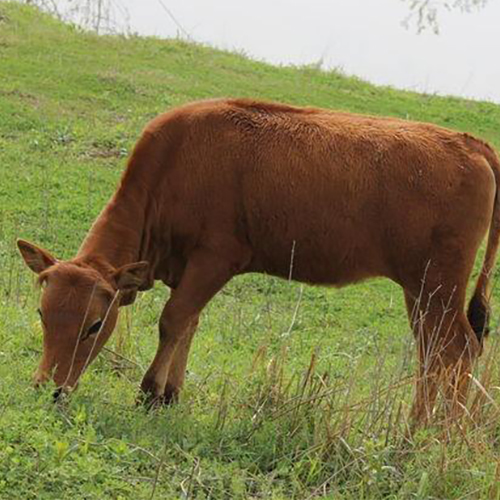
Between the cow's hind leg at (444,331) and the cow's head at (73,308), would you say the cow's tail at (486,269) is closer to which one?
the cow's hind leg at (444,331)

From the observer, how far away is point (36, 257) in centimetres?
664

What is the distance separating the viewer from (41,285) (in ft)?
21.5

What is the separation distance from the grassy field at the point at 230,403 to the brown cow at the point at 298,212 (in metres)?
0.34

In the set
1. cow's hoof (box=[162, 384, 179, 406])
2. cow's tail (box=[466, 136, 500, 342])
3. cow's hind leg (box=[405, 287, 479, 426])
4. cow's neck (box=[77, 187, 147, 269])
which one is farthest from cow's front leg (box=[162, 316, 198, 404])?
cow's tail (box=[466, 136, 500, 342])

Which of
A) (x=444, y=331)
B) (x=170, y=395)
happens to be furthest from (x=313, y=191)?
(x=170, y=395)

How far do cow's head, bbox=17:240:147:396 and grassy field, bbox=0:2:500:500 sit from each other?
0.18 metres

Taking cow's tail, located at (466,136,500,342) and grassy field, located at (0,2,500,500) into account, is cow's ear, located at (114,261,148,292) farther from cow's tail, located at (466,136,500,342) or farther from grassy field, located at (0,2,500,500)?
cow's tail, located at (466,136,500,342)

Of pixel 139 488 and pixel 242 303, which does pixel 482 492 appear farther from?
pixel 242 303

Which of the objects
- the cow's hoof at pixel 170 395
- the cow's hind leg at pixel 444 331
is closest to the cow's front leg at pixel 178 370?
the cow's hoof at pixel 170 395

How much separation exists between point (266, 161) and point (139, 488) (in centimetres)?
270

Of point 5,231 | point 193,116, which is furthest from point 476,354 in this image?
point 5,231

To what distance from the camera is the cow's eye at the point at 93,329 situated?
6359mm

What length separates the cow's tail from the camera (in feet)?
24.2

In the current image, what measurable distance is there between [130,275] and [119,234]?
0.47 m
